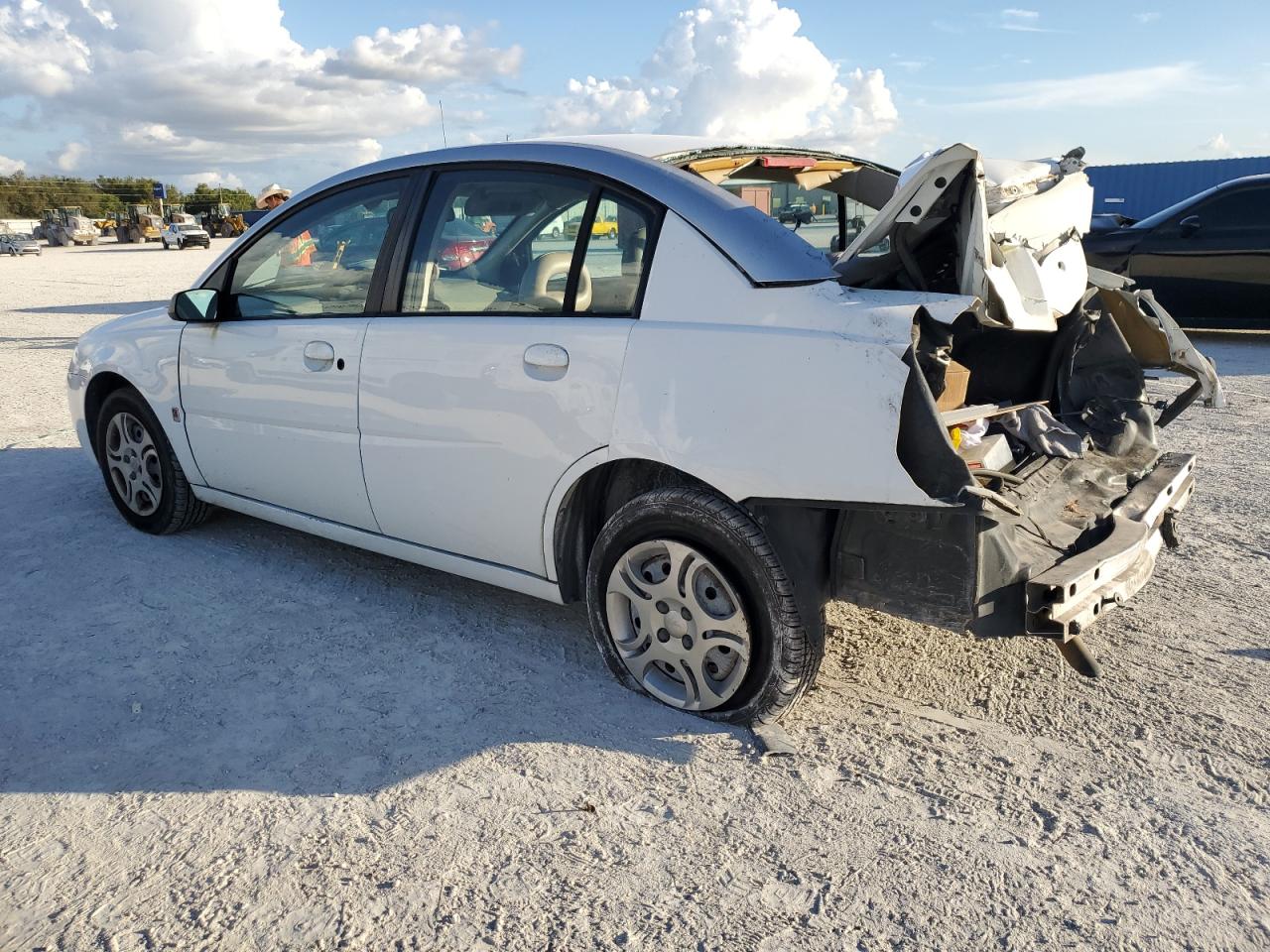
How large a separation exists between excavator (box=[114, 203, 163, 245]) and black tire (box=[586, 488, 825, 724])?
219 ft

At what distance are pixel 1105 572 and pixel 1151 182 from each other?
3161 centimetres

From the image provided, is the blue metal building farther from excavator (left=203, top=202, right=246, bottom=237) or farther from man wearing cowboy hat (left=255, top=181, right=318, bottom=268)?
excavator (left=203, top=202, right=246, bottom=237)

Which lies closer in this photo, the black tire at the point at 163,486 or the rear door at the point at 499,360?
the rear door at the point at 499,360

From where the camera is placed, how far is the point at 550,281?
3385 mm

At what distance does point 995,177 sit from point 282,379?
2776 millimetres

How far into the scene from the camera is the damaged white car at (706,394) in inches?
110

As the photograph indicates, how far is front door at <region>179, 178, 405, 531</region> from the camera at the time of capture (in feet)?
12.9

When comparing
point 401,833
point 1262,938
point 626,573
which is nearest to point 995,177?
point 626,573

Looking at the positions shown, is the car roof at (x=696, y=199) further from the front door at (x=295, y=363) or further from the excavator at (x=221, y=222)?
the excavator at (x=221, y=222)

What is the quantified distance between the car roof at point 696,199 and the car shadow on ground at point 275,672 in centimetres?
143

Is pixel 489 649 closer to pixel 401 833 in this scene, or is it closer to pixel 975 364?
pixel 401 833

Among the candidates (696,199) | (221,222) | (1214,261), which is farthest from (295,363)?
(221,222)

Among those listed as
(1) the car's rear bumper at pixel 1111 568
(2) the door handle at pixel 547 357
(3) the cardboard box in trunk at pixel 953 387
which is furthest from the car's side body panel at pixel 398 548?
(1) the car's rear bumper at pixel 1111 568

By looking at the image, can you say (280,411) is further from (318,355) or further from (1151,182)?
(1151,182)
